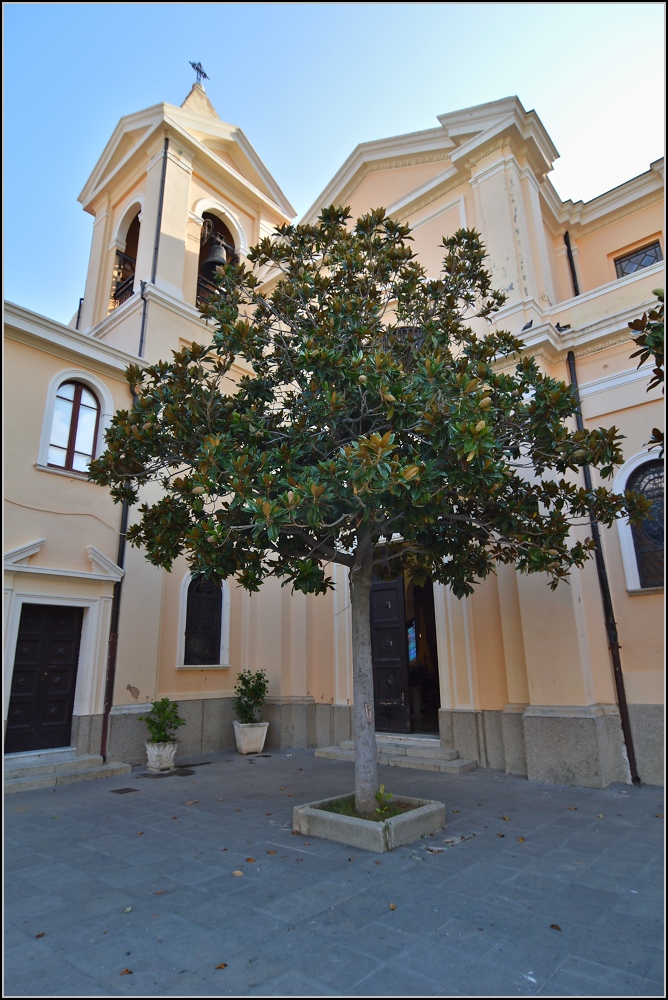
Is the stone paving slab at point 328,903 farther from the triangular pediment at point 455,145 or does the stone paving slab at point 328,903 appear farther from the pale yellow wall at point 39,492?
the triangular pediment at point 455,145

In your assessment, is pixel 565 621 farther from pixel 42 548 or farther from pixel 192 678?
pixel 42 548

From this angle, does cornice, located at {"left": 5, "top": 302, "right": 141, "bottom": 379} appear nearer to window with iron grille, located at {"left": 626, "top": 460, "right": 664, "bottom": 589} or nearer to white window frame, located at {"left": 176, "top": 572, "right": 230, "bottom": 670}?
white window frame, located at {"left": 176, "top": 572, "right": 230, "bottom": 670}

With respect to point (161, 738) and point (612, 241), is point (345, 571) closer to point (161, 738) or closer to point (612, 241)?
point (161, 738)

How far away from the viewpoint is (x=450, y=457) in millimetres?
5344

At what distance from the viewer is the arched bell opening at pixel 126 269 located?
46.1 ft

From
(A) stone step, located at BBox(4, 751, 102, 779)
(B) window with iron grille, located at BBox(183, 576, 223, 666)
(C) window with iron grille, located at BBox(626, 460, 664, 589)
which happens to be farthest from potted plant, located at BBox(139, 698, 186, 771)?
(C) window with iron grille, located at BBox(626, 460, 664, 589)

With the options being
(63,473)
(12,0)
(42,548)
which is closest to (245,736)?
(42,548)

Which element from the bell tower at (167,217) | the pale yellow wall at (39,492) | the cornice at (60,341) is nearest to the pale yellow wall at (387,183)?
Answer: the bell tower at (167,217)

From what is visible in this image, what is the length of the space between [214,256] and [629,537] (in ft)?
36.1

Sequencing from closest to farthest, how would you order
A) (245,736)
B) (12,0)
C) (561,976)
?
1. (12,0)
2. (561,976)
3. (245,736)

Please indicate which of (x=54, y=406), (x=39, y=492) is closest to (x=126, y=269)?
(x=54, y=406)

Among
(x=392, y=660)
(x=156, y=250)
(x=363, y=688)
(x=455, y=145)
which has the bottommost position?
(x=363, y=688)

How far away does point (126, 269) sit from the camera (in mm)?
14758

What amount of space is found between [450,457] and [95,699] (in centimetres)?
735
